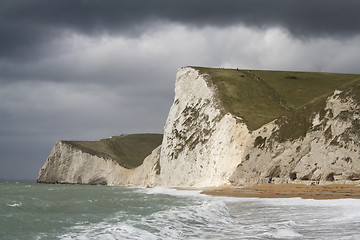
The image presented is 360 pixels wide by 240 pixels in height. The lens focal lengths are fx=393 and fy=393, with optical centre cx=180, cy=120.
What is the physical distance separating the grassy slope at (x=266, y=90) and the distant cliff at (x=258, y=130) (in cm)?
19

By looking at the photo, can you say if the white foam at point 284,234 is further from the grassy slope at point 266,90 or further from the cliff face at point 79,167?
the cliff face at point 79,167

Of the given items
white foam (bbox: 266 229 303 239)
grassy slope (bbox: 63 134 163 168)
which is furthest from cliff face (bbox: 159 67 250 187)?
grassy slope (bbox: 63 134 163 168)

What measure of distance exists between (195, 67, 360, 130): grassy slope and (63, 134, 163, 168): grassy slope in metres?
65.4

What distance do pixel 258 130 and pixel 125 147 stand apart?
113 metres

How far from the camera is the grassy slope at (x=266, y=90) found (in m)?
67.5

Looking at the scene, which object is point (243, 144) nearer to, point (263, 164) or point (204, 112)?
point (263, 164)

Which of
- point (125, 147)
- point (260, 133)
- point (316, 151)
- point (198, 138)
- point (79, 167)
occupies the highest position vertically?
point (260, 133)

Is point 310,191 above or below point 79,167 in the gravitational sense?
above

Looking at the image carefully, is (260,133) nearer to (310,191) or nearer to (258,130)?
(258,130)

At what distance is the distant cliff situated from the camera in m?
35.5

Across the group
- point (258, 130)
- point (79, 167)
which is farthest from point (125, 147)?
point (258, 130)

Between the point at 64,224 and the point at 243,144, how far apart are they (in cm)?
4239

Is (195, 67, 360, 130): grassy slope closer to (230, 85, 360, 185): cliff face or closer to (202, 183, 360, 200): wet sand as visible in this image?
(230, 85, 360, 185): cliff face

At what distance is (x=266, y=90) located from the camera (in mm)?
81500
